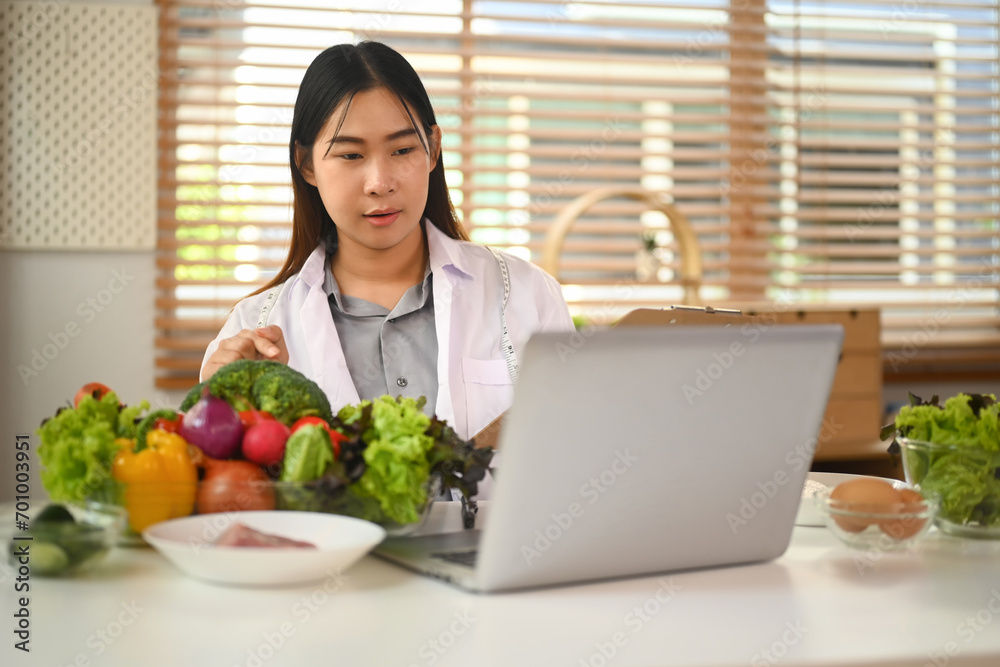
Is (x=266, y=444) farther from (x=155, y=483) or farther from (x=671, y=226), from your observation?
(x=671, y=226)

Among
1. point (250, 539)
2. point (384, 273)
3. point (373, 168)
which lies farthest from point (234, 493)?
point (384, 273)

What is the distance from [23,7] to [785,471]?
104 inches

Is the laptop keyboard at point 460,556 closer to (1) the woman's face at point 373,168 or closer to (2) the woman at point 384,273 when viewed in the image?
(2) the woman at point 384,273

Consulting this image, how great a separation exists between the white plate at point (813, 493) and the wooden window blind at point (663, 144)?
1.87 meters

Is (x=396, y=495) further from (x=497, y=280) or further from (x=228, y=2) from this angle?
(x=228, y=2)

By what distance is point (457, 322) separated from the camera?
162 cm

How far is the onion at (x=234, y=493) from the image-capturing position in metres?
0.72

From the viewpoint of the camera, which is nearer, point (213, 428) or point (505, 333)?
point (213, 428)

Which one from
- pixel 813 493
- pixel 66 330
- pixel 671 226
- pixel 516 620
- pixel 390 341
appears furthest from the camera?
pixel 671 226

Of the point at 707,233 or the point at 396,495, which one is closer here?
the point at 396,495

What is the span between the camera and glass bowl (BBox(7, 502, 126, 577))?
2.28ft

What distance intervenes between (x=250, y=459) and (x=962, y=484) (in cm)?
64

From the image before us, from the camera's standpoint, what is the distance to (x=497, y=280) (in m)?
1.73

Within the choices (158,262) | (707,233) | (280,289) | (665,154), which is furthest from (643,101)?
(280,289)
